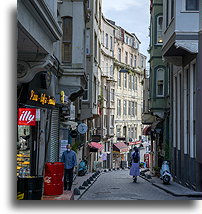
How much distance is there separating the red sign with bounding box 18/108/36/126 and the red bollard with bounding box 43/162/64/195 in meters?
0.67

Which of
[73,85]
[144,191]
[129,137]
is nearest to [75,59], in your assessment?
[73,85]

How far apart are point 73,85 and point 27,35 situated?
4117mm

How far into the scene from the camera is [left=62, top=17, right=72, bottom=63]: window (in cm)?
938

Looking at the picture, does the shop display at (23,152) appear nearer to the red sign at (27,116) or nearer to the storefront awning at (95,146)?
the red sign at (27,116)

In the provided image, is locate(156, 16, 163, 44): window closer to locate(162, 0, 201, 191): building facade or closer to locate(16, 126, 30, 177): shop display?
locate(162, 0, 201, 191): building facade

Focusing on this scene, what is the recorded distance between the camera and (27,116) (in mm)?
6355

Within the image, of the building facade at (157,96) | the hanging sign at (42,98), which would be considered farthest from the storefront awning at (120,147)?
the hanging sign at (42,98)

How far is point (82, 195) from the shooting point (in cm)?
635

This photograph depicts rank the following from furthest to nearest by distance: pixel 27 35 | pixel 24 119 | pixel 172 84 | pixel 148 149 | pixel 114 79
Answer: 1. pixel 148 149
2. pixel 114 79
3. pixel 172 84
4. pixel 24 119
5. pixel 27 35

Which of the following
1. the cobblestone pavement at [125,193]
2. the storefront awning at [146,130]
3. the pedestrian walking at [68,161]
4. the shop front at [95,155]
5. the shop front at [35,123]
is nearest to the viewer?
the cobblestone pavement at [125,193]

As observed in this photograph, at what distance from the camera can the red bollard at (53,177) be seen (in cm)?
677

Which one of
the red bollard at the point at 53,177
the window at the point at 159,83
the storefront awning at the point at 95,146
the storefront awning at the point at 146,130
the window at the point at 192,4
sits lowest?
the red bollard at the point at 53,177

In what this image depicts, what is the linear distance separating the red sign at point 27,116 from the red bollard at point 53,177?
26.2 inches

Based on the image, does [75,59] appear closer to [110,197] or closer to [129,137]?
[129,137]
